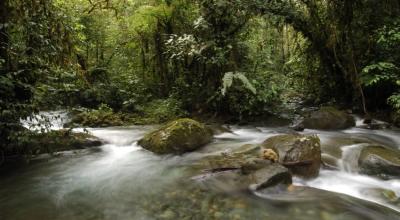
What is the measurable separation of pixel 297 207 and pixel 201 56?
241 inches

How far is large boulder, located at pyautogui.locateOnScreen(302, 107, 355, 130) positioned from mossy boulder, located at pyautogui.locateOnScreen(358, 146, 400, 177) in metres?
2.73

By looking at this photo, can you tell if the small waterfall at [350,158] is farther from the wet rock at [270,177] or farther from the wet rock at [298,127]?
Answer: the wet rock at [298,127]

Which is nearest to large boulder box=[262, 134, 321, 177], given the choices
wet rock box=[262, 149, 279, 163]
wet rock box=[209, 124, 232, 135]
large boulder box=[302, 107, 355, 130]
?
wet rock box=[262, 149, 279, 163]

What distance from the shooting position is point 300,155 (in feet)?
A: 18.5

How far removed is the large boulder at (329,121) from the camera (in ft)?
29.1

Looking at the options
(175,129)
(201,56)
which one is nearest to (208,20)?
(201,56)

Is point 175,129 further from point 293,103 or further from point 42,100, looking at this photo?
point 293,103

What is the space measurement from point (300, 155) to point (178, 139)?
8.26 feet

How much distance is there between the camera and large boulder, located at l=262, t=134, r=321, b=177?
5535mm

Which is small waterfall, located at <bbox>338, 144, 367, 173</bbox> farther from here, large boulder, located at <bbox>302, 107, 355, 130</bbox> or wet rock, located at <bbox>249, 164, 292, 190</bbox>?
large boulder, located at <bbox>302, 107, 355, 130</bbox>

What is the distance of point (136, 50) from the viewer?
14.2 m

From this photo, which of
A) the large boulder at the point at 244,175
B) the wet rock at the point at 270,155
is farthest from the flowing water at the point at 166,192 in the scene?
the wet rock at the point at 270,155

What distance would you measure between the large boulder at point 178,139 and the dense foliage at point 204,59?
173cm

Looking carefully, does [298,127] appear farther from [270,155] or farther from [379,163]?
[270,155]
